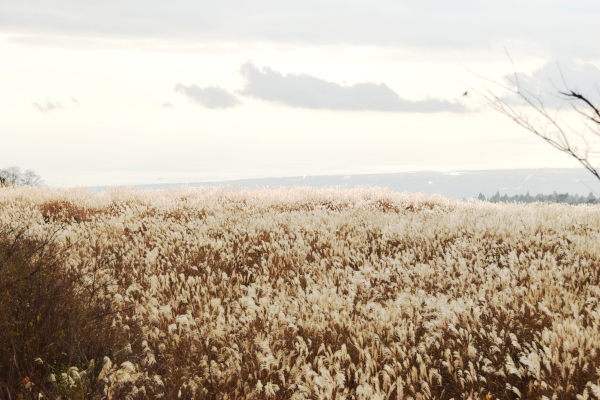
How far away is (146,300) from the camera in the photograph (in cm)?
445

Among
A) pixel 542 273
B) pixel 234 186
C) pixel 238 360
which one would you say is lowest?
pixel 238 360

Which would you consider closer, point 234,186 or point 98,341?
point 98,341

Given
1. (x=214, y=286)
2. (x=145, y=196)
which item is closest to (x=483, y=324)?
(x=214, y=286)

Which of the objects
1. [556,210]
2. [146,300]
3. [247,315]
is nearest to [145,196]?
[146,300]

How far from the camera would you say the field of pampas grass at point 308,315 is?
2.73m

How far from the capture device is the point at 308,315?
3783mm

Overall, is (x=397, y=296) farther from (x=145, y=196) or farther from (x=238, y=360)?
(x=145, y=196)

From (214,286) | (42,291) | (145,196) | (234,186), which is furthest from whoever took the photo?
(234,186)

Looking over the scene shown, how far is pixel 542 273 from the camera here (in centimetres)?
448

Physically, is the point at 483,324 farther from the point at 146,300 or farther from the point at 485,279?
the point at 146,300

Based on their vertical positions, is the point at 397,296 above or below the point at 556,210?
below

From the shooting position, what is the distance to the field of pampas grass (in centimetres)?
273

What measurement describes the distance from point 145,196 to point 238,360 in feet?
32.7

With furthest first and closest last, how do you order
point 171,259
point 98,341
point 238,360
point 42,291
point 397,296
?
point 171,259
point 397,296
point 42,291
point 98,341
point 238,360
